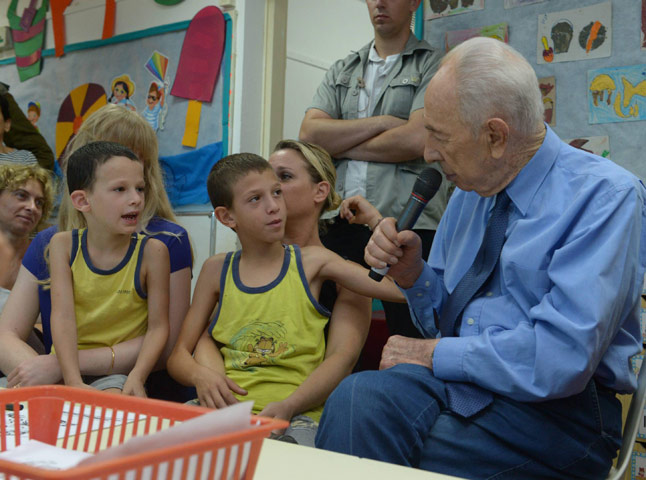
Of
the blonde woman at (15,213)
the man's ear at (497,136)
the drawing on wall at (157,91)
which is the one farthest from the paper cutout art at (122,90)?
the man's ear at (497,136)

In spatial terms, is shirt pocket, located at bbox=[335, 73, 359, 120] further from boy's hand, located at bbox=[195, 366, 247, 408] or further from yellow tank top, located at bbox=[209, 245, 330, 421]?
boy's hand, located at bbox=[195, 366, 247, 408]

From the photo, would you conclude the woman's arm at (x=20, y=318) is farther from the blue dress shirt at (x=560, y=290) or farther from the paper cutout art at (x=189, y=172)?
the paper cutout art at (x=189, y=172)

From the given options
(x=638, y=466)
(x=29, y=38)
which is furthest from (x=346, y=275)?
(x=29, y=38)

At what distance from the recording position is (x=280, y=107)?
3.41 meters

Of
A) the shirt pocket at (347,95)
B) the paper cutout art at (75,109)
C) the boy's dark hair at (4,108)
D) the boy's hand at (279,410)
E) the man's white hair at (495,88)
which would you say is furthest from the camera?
the paper cutout art at (75,109)

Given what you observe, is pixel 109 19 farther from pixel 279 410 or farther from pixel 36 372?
pixel 279 410

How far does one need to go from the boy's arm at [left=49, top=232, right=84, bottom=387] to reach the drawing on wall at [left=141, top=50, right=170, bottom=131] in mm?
1739

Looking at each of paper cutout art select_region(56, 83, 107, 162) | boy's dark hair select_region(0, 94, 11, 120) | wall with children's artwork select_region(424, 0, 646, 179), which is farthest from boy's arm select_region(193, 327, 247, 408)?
paper cutout art select_region(56, 83, 107, 162)

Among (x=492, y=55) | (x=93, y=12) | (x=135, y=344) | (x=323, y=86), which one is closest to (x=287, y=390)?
(x=135, y=344)

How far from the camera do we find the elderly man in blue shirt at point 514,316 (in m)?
1.09

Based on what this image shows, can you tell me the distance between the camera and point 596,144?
2.31 m

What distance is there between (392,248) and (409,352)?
0.19 metres

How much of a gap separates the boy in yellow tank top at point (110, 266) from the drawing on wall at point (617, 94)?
1.49m

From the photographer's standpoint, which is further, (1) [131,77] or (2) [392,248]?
(1) [131,77]
